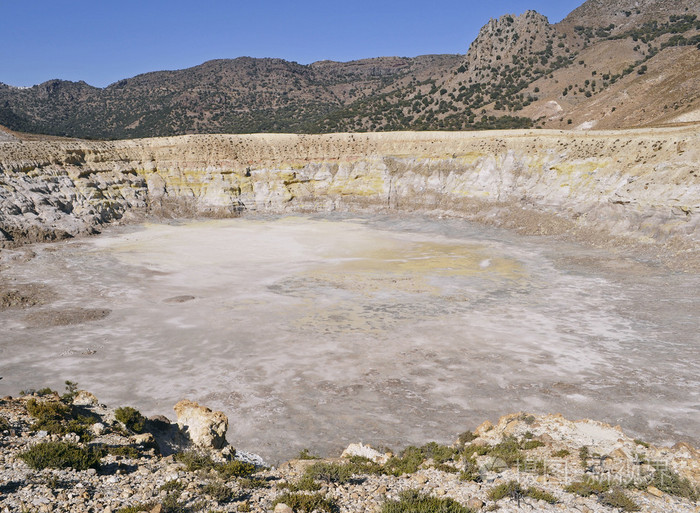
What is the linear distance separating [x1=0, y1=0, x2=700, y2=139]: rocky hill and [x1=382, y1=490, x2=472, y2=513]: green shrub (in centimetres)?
5051

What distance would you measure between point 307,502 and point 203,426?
14.1ft

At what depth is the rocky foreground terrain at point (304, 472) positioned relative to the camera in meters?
7.90

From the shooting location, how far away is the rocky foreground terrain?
25.9 feet

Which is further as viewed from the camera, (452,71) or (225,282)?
(452,71)

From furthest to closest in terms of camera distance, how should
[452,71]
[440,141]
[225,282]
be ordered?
[452,71], [440,141], [225,282]

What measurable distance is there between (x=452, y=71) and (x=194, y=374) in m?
98.4

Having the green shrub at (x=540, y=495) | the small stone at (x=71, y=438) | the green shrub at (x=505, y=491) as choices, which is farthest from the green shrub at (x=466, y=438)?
the small stone at (x=71, y=438)

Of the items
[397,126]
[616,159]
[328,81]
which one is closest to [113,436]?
[616,159]

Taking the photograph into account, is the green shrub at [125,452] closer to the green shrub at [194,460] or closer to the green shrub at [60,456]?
the green shrub at [60,456]

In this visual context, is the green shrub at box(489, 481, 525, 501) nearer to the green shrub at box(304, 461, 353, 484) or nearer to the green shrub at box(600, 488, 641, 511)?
the green shrub at box(600, 488, 641, 511)

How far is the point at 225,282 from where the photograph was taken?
3058cm

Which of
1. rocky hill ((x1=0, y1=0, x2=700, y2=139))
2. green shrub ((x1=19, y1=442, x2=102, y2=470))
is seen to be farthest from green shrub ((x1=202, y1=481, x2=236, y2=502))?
rocky hill ((x1=0, y1=0, x2=700, y2=139))

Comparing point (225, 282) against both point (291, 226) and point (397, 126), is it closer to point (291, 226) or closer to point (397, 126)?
point (291, 226)

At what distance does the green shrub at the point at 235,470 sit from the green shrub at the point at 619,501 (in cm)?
667
